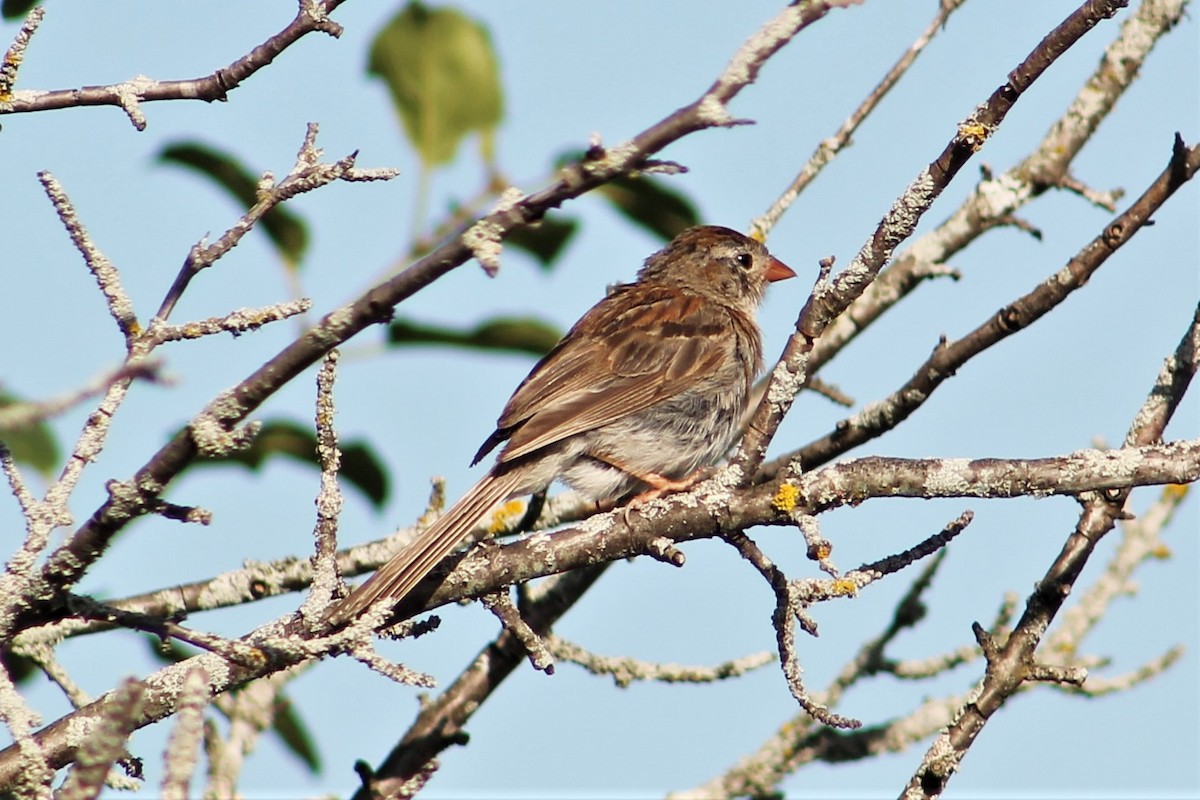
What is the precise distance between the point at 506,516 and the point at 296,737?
1.27 meters

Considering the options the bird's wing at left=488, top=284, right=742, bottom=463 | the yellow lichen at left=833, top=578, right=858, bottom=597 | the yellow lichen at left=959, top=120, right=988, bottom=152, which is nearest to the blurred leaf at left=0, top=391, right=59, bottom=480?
the bird's wing at left=488, top=284, right=742, bottom=463

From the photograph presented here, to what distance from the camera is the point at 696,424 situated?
654 cm

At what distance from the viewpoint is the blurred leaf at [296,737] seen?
5.89 metres

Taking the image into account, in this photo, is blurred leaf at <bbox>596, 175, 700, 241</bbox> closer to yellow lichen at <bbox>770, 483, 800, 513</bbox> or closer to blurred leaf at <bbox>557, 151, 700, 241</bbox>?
blurred leaf at <bbox>557, 151, 700, 241</bbox>

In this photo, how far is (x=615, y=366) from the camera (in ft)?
21.9

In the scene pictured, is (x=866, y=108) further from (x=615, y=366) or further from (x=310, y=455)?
(x=310, y=455)

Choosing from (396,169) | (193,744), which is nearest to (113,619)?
(396,169)

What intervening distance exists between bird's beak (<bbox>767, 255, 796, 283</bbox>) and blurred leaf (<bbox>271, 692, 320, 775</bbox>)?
12.4 feet

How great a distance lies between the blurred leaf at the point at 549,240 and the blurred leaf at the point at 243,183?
790mm

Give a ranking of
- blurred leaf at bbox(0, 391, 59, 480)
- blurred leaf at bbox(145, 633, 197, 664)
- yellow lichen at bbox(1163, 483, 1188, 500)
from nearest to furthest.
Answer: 1. blurred leaf at bbox(145, 633, 197, 664)
2. blurred leaf at bbox(0, 391, 59, 480)
3. yellow lichen at bbox(1163, 483, 1188, 500)

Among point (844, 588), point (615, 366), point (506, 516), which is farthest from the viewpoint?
point (615, 366)

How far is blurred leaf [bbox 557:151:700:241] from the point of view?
5.66 meters

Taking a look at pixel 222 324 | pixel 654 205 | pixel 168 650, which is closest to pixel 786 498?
pixel 222 324

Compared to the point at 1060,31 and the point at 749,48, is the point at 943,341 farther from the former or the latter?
the point at 749,48
